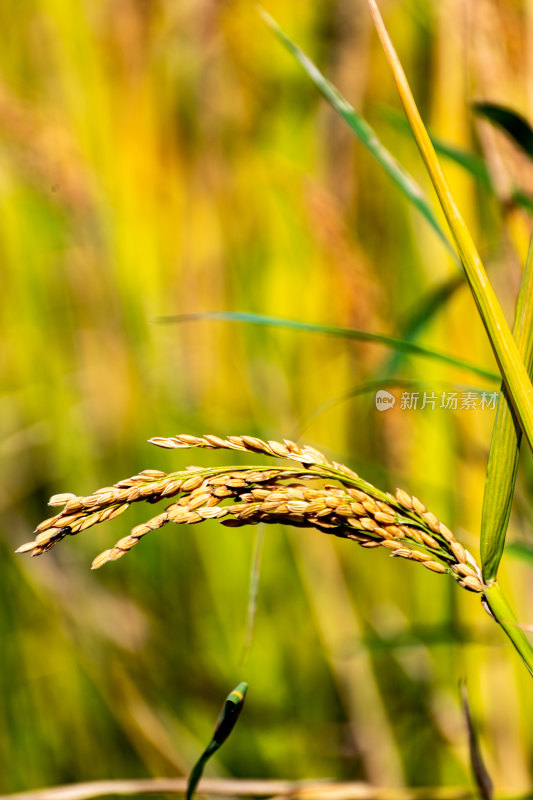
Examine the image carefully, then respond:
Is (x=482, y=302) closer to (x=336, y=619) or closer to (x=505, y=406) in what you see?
(x=505, y=406)

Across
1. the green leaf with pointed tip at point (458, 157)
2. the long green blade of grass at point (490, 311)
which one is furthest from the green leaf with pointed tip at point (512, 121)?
the long green blade of grass at point (490, 311)

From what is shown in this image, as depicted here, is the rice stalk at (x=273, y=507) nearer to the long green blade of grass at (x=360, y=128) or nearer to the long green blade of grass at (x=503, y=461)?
the long green blade of grass at (x=503, y=461)

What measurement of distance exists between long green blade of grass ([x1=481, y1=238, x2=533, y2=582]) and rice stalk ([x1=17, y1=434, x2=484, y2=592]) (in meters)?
0.01

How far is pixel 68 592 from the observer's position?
80cm

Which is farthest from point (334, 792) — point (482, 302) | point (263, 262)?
point (263, 262)

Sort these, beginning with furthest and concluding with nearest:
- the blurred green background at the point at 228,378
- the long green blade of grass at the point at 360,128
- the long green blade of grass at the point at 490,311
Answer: the blurred green background at the point at 228,378 → the long green blade of grass at the point at 360,128 → the long green blade of grass at the point at 490,311

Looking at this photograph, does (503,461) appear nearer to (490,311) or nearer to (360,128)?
(490,311)

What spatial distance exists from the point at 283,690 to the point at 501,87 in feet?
2.45

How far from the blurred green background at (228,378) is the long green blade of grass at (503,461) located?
0.41 meters

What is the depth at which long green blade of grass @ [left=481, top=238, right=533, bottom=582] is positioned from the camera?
23cm

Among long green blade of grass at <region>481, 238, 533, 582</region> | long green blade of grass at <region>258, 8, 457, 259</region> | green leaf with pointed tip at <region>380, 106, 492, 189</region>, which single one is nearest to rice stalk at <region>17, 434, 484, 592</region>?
long green blade of grass at <region>481, 238, 533, 582</region>

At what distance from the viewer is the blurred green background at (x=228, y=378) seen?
2.35 feet

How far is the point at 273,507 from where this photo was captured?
23cm

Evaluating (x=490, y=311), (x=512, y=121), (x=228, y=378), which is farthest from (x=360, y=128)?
(x=228, y=378)
